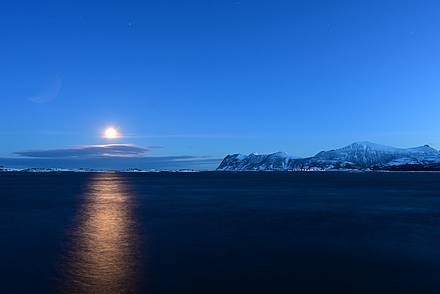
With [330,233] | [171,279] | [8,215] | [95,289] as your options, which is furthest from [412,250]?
[8,215]

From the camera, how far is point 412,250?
2695 centimetres

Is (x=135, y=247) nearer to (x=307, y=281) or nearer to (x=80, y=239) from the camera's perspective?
(x=80, y=239)

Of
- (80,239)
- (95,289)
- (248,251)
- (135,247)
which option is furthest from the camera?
(80,239)

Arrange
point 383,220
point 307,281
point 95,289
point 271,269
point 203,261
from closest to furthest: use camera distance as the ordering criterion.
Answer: point 95,289
point 307,281
point 271,269
point 203,261
point 383,220

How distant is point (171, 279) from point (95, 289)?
362 cm

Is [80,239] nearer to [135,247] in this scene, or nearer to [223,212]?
[135,247]

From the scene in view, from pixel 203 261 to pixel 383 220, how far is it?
25.6m

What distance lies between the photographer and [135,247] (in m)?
28.3

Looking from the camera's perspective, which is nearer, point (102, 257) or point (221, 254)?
point (102, 257)

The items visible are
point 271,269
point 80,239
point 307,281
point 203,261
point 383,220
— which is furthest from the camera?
point 383,220

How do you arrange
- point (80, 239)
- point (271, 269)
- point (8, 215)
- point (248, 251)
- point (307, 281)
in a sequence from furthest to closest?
point (8, 215) → point (80, 239) → point (248, 251) → point (271, 269) → point (307, 281)

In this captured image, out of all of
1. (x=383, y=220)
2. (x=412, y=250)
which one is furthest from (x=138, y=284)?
(x=383, y=220)

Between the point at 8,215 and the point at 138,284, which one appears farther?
the point at 8,215

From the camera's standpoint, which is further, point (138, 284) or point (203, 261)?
point (203, 261)
